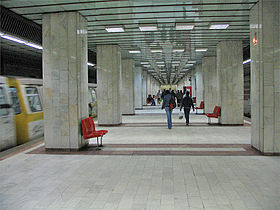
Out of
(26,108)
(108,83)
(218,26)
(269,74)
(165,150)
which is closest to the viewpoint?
(269,74)

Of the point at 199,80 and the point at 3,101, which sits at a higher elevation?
the point at 199,80

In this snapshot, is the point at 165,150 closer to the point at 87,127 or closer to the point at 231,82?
the point at 87,127

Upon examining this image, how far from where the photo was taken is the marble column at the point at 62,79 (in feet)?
25.5

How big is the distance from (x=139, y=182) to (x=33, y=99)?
7.01 metres

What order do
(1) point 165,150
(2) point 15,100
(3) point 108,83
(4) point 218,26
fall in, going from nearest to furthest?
(1) point 165,150 → (2) point 15,100 → (4) point 218,26 → (3) point 108,83

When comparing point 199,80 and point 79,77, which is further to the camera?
point 199,80

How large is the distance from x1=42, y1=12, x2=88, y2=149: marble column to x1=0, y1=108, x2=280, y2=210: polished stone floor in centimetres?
84

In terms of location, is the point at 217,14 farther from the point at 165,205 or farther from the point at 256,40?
the point at 165,205

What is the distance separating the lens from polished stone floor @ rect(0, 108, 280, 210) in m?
3.97

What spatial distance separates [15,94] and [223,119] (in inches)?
393

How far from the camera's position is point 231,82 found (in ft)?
43.7

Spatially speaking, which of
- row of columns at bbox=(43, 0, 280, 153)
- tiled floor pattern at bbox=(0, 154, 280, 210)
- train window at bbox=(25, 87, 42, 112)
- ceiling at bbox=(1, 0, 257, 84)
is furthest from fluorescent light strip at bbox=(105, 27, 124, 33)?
tiled floor pattern at bbox=(0, 154, 280, 210)

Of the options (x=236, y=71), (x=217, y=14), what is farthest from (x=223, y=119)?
(x=217, y=14)

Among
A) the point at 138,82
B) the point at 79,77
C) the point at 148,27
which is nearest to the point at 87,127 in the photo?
the point at 79,77
